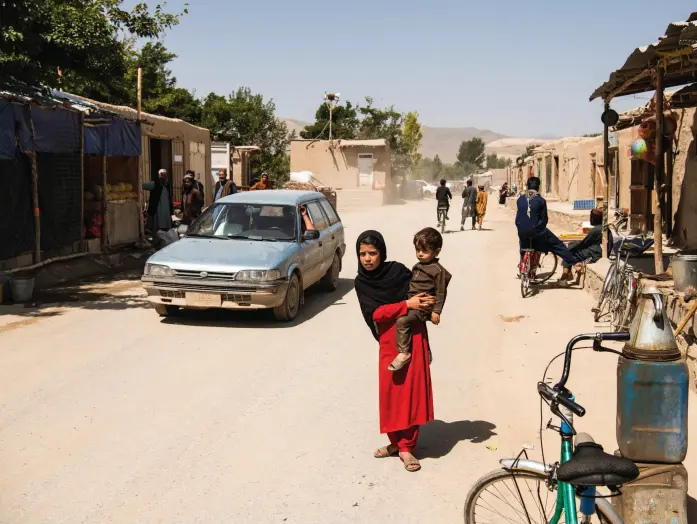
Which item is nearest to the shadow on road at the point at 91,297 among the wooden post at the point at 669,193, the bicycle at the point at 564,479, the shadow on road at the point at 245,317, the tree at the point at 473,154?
the shadow on road at the point at 245,317

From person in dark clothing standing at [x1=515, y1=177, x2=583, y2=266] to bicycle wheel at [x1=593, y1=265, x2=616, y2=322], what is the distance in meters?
2.47

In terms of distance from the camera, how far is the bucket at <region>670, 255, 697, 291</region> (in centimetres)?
860

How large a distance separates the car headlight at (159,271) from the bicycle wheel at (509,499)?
6501 millimetres

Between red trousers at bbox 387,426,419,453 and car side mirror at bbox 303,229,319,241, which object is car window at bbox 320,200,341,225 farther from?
red trousers at bbox 387,426,419,453

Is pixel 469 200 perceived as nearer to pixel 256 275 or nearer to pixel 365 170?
pixel 256 275

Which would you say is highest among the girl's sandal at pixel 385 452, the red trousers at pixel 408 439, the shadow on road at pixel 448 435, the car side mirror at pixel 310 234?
the car side mirror at pixel 310 234

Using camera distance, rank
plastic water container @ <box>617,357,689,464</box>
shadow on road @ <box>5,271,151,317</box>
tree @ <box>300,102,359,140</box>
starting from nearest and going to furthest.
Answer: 1. plastic water container @ <box>617,357,689,464</box>
2. shadow on road @ <box>5,271,151,317</box>
3. tree @ <box>300,102,359,140</box>

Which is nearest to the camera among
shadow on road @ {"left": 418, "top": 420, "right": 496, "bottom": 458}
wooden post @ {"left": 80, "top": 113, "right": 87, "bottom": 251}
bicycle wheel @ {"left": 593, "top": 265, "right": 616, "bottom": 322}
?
shadow on road @ {"left": 418, "top": 420, "right": 496, "bottom": 458}

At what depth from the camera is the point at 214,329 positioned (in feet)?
32.2

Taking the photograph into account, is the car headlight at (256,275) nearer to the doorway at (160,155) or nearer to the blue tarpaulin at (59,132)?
the blue tarpaulin at (59,132)

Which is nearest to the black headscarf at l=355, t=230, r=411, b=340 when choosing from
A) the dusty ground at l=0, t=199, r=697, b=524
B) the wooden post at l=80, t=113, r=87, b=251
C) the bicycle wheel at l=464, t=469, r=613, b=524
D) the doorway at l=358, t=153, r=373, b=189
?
the dusty ground at l=0, t=199, r=697, b=524

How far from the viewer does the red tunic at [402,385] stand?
5305mm

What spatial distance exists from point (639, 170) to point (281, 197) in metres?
11.2

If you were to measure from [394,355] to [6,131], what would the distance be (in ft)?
29.8
